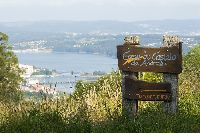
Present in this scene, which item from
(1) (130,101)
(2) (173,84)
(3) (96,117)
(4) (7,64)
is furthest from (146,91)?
(4) (7,64)

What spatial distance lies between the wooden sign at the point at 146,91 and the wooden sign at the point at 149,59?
253 mm

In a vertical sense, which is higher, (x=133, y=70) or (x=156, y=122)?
(x=133, y=70)

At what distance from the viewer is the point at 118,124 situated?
7031mm

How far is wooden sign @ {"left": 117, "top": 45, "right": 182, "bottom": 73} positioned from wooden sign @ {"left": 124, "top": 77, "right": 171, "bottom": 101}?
253 mm

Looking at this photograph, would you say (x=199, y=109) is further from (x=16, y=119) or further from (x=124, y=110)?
(x=16, y=119)

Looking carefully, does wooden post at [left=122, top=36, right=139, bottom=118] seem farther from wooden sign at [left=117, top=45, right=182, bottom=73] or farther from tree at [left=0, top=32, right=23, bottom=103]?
tree at [left=0, top=32, right=23, bottom=103]

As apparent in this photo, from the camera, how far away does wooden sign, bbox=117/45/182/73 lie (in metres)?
8.01

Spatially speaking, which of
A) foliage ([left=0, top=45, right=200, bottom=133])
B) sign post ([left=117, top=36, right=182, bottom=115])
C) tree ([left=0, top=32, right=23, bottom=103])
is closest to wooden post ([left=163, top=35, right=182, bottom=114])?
sign post ([left=117, top=36, right=182, bottom=115])

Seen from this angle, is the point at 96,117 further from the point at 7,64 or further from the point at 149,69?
the point at 7,64

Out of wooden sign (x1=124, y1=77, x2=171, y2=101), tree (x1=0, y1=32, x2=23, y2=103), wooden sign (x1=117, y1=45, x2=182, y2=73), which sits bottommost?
tree (x1=0, y1=32, x2=23, y2=103)

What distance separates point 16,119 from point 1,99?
263cm

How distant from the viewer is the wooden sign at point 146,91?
26.1 feet

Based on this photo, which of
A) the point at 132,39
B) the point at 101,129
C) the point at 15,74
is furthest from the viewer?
the point at 15,74

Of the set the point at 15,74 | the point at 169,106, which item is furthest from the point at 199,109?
the point at 15,74
